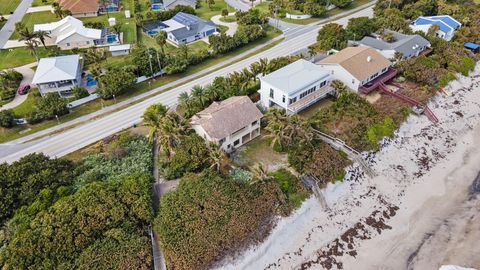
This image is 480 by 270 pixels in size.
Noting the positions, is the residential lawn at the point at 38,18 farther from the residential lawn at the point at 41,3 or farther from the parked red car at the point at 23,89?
the parked red car at the point at 23,89

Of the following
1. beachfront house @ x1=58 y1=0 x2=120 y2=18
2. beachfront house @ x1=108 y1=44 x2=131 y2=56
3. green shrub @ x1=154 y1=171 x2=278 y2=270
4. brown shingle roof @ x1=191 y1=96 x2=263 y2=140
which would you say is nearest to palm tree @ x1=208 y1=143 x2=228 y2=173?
green shrub @ x1=154 y1=171 x2=278 y2=270

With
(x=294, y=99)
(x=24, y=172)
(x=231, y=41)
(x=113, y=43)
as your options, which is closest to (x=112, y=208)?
(x=24, y=172)

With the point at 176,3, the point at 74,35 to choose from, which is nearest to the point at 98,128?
the point at 74,35

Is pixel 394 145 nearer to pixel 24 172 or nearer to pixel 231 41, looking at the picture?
pixel 231 41

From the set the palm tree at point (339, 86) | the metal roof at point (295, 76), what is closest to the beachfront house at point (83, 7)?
the metal roof at point (295, 76)

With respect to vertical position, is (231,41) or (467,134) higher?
(231,41)

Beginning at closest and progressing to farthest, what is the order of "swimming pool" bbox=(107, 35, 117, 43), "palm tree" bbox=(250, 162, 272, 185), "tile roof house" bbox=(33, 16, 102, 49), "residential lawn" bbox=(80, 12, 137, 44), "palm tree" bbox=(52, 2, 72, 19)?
"palm tree" bbox=(250, 162, 272, 185) → "tile roof house" bbox=(33, 16, 102, 49) → "swimming pool" bbox=(107, 35, 117, 43) → "residential lawn" bbox=(80, 12, 137, 44) → "palm tree" bbox=(52, 2, 72, 19)

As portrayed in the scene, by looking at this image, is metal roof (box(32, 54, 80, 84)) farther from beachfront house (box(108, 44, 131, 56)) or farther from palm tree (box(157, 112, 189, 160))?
palm tree (box(157, 112, 189, 160))
